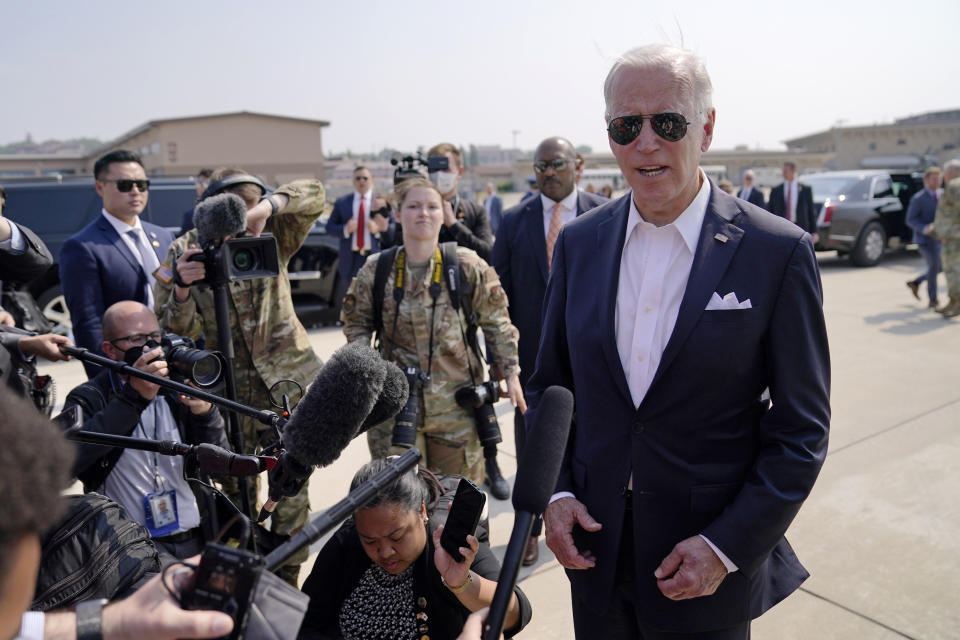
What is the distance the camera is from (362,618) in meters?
2.28

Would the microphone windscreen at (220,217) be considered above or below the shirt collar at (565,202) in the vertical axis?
above

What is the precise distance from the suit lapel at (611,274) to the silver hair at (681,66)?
35 cm

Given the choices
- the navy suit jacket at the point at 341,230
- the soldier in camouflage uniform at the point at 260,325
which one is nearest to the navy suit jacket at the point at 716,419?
the soldier in camouflage uniform at the point at 260,325

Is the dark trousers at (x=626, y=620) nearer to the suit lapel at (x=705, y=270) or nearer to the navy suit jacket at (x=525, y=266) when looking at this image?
the suit lapel at (x=705, y=270)

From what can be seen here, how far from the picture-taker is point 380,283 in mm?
3539

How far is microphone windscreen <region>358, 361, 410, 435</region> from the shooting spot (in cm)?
159

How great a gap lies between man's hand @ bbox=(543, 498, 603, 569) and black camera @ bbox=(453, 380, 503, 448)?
146cm

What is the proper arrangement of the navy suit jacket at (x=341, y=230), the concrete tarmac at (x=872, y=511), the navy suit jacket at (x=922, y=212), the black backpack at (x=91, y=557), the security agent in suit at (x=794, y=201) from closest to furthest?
the black backpack at (x=91, y=557) → the concrete tarmac at (x=872, y=511) → the navy suit jacket at (x=341, y=230) → the navy suit jacket at (x=922, y=212) → the security agent in suit at (x=794, y=201)

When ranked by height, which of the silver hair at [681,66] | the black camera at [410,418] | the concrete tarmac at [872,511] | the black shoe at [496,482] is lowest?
the concrete tarmac at [872,511]

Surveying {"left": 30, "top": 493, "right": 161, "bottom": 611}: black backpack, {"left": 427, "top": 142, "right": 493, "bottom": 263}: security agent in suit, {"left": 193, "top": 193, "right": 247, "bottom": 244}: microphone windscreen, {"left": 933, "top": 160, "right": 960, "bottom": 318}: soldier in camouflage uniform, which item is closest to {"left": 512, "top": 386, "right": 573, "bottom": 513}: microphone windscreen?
{"left": 30, "top": 493, "right": 161, "bottom": 611}: black backpack

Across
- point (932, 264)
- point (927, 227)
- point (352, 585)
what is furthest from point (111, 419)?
point (927, 227)

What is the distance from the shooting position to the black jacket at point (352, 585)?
2244mm

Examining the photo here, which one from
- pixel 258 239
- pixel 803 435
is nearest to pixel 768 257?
pixel 803 435

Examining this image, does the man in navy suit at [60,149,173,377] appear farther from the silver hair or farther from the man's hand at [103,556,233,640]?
the man's hand at [103,556,233,640]
